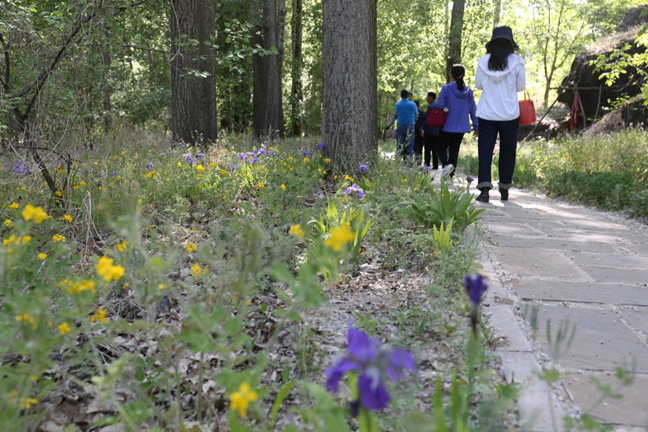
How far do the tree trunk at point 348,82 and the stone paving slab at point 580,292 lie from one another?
9.22ft

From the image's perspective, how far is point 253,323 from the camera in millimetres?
2570

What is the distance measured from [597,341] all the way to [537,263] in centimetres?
132

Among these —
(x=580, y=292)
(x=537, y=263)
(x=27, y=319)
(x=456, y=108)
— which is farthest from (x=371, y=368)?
(x=456, y=108)

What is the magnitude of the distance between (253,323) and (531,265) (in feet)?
6.78

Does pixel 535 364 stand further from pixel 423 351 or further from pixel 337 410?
pixel 337 410

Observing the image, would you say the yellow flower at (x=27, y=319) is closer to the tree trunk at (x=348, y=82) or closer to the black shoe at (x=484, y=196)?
the tree trunk at (x=348, y=82)

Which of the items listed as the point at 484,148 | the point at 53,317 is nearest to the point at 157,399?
the point at 53,317

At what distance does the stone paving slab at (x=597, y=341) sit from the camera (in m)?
2.17

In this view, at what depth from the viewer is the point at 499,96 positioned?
20.1 ft

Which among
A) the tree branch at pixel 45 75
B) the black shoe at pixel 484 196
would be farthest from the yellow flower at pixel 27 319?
the black shoe at pixel 484 196

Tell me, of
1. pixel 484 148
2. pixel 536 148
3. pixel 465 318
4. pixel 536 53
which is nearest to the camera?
pixel 465 318

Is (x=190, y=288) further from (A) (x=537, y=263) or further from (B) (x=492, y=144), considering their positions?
(B) (x=492, y=144)

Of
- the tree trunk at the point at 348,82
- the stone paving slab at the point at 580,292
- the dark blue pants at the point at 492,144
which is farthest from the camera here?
the dark blue pants at the point at 492,144

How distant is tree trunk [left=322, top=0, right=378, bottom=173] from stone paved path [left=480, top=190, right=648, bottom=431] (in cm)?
167
